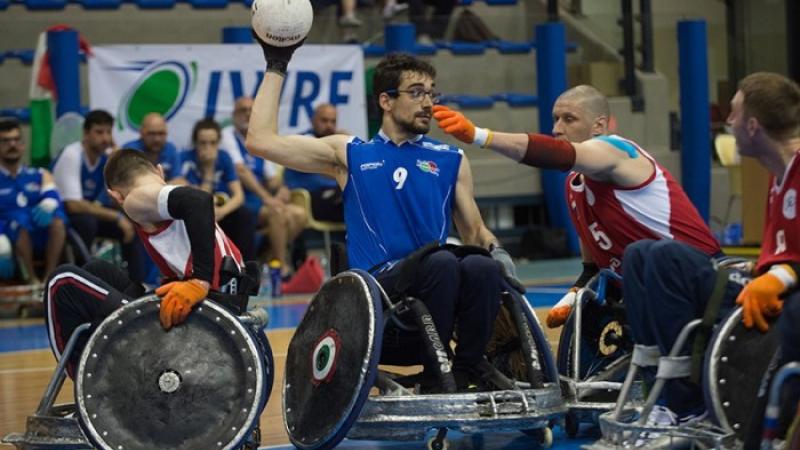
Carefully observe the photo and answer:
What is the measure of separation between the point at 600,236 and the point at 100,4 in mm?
9446

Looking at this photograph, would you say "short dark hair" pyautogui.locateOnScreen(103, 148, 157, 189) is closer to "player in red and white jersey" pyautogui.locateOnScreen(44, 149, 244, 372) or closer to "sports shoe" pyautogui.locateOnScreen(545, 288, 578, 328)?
"player in red and white jersey" pyautogui.locateOnScreen(44, 149, 244, 372)

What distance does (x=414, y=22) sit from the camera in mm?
15594

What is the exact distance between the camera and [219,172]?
40.8ft

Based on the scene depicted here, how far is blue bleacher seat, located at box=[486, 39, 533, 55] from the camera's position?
1562cm

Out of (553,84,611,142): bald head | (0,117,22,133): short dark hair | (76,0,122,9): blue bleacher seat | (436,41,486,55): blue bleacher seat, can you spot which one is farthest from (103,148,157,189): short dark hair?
(436,41,486,55): blue bleacher seat

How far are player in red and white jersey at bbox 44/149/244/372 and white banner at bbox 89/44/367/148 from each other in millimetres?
6819

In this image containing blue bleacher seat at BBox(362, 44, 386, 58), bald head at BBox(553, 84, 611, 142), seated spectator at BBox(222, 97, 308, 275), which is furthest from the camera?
blue bleacher seat at BBox(362, 44, 386, 58)

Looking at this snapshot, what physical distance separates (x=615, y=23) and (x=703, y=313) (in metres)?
11.2

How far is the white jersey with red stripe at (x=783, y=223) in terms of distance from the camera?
471 cm

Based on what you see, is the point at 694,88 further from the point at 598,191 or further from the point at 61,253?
the point at 598,191

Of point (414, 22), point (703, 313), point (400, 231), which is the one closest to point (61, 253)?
point (414, 22)

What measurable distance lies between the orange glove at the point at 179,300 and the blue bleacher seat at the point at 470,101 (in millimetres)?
9645

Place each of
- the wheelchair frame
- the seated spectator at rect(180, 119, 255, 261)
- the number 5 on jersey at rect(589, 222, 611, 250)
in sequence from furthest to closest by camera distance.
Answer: the seated spectator at rect(180, 119, 255, 261)
the number 5 on jersey at rect(589, 222, 611, 250)
the wheelchair frame

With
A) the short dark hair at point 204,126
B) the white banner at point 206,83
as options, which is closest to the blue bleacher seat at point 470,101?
the white banner at point 206,83
